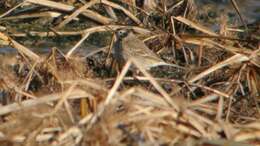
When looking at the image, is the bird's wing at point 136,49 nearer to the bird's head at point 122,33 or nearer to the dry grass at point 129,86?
the bird's head at point 122,33

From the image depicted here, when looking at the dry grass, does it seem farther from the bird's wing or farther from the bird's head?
the bird's wing

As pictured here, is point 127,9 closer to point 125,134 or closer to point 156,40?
point 156,40

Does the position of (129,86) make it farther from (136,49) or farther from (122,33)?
(122,33)

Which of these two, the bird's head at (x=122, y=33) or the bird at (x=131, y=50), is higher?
the bird's head at (x=122, y=33)

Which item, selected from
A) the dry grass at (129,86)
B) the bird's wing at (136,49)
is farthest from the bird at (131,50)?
the dry grass at (129,86)

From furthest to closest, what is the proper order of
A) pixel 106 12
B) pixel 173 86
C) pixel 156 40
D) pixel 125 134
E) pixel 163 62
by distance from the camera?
pixel 106 12
pixel 156 40
pixel 163 62
pixel 173 86
pixel 125 134

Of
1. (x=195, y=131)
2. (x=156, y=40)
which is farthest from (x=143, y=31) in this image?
(x=195, y=131)
